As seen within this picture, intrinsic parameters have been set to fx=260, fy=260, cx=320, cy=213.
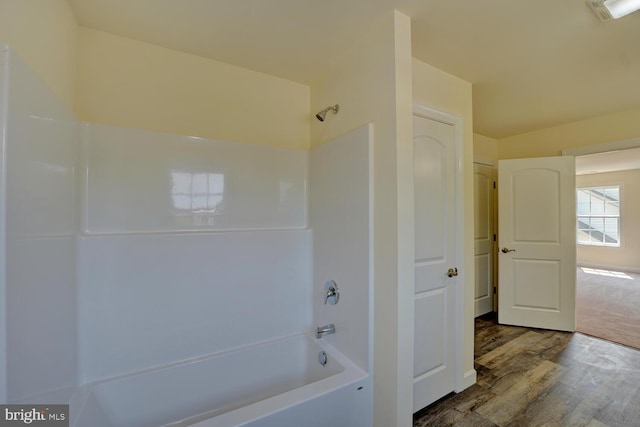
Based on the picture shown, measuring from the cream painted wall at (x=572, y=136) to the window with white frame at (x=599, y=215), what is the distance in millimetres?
4701

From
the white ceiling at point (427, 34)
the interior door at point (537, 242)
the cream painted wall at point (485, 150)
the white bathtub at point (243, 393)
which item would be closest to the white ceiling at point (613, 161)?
the cream painted wall at point (485, 150)

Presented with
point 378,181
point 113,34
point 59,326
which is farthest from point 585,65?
point 59,326

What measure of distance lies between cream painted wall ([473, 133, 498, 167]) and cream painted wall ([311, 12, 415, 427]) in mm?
2511

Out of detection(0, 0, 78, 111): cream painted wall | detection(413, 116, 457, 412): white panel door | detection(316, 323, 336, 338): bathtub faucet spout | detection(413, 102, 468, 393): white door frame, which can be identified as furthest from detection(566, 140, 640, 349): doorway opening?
detection(0, 0, 78, 111): cream painted wall

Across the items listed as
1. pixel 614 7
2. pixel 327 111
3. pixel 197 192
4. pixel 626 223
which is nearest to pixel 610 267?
pixel 626 223

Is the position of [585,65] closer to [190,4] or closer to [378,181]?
[378,181]

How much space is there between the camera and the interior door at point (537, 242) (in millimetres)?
2914

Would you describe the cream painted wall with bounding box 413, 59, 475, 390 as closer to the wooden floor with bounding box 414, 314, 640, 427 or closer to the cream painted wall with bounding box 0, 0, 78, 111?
the wooden floor with bounding box 414, 314, 640, 427

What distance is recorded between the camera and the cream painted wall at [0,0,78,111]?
87 cm

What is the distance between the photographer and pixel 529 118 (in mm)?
2898

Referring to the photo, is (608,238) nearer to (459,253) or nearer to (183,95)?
(459,253)

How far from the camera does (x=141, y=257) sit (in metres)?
1.51

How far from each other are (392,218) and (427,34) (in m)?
1.14

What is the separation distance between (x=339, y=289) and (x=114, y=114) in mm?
1736
